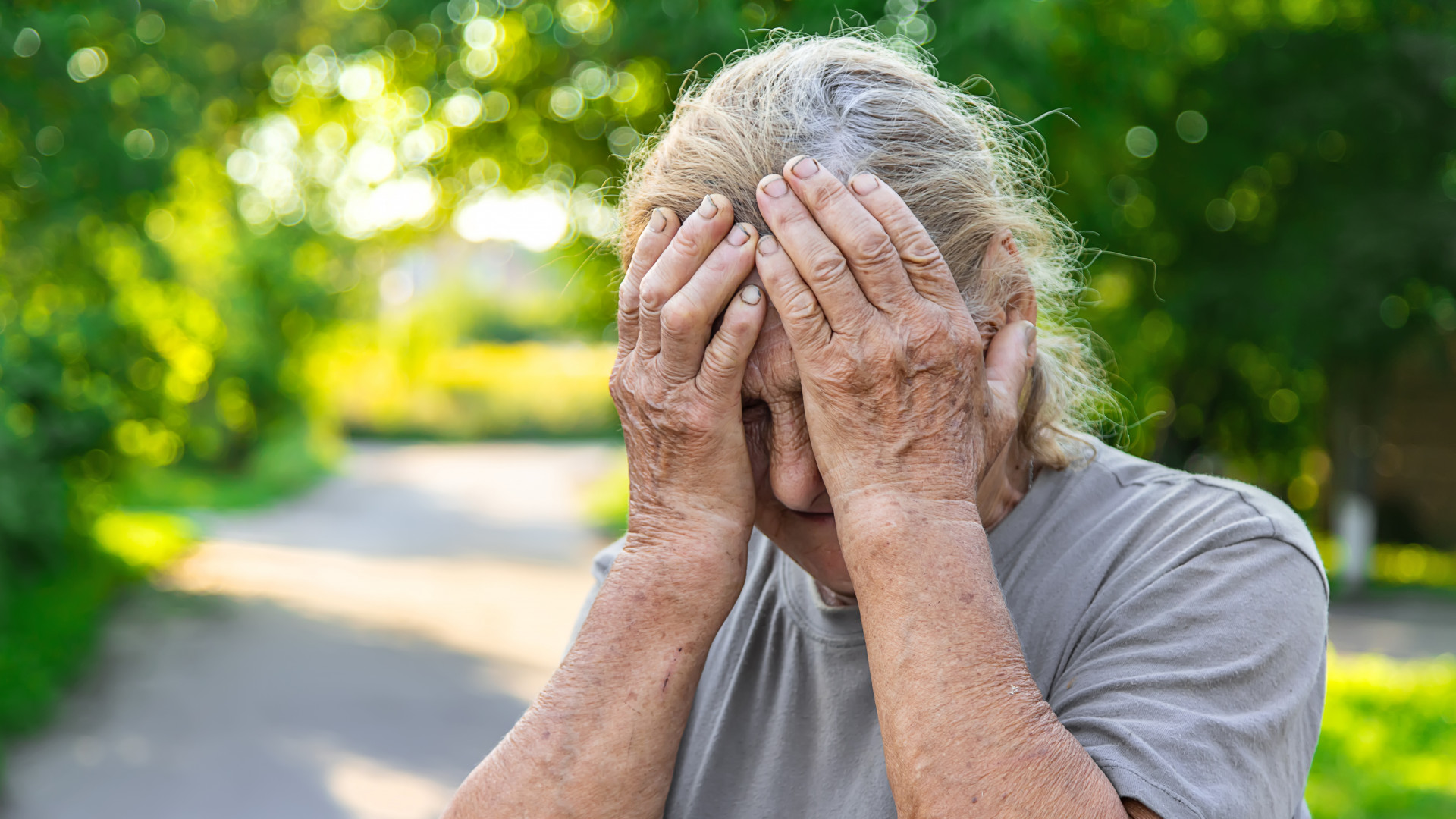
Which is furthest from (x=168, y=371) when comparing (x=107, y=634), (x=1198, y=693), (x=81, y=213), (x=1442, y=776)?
(x=1198, y=693)

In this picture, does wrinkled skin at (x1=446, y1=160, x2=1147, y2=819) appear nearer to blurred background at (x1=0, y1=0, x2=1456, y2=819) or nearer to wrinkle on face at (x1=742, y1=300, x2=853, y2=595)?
wrinkle on face at (x1=742, y1=300, x2=853, y2=595)

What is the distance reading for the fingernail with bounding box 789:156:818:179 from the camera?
1341 mm

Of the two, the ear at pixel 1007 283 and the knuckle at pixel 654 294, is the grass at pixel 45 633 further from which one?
the ear at pixel 1007 283

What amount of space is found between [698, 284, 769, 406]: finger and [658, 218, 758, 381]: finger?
2 cm

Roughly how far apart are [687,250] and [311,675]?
767 cm

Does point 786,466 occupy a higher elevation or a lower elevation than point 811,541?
higher

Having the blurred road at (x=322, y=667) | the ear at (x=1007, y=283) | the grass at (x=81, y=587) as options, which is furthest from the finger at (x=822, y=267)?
the grass at (x=81, y=587)

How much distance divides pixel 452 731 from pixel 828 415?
6202 mm

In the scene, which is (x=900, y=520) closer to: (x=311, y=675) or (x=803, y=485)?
(x=803, y=485)

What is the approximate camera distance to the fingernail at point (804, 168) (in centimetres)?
134

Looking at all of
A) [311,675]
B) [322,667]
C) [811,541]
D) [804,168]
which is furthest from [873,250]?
[322,667]

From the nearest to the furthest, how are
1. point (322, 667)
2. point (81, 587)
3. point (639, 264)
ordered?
point (639, 264) → point (322, 667) → point (81, 587)

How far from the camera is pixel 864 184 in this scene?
1341 millimetres

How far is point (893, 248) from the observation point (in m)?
1.32
